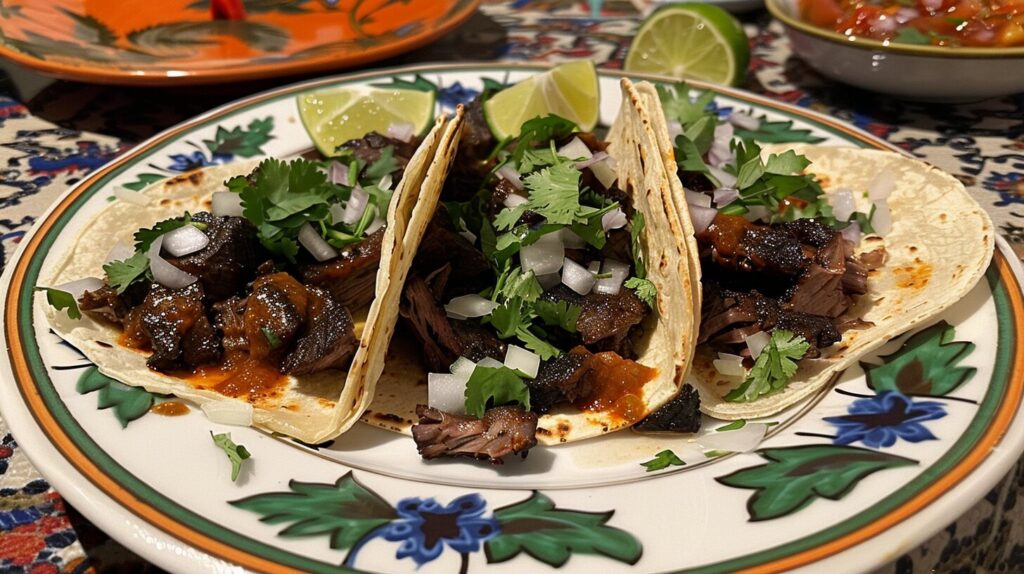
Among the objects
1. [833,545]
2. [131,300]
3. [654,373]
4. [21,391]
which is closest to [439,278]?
[654,373]

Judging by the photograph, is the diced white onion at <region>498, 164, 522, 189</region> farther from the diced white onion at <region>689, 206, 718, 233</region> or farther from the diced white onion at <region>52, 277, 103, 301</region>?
the diced white onion at <region>52, 277, 103, 301</region>

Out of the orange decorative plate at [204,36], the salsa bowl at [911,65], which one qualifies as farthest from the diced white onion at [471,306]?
the salsa bowl at [911,65]

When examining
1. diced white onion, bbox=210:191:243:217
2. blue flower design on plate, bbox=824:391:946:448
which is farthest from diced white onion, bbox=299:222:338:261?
blue flower design on plate, bbox=824:391:946:448

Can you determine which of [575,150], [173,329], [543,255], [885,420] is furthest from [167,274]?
[885,420]

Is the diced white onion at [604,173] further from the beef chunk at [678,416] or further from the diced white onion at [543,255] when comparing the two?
the beef chunk at [678,416]

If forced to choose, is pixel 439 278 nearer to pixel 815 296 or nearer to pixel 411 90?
pixel 815 296

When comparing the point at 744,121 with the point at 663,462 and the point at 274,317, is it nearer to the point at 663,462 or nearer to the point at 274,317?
the point at 663,462

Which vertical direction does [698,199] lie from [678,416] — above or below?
above
